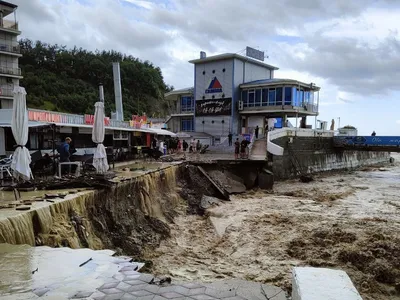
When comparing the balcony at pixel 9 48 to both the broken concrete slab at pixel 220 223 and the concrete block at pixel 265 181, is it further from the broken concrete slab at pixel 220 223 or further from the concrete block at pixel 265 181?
the broken concrete slab at pixel 220 223

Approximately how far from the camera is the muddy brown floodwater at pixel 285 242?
840 centimetres

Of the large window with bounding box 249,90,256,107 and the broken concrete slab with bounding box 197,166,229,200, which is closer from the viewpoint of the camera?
the broken concrete slab with bounding box 197,166,229,200

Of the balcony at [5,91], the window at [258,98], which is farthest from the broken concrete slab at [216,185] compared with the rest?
the balcony at [5,91]

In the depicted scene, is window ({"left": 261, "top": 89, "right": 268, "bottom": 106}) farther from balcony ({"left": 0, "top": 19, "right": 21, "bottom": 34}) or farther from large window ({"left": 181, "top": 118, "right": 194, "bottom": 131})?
balcony ({"left": 0, "top": 19, "right": 21, "bottom": 34})

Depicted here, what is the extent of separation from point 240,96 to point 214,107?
325 cm

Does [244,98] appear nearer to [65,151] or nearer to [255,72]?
[255,72]

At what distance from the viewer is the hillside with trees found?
5988 centimetres

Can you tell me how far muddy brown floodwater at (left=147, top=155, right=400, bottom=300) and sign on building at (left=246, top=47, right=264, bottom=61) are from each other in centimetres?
2448

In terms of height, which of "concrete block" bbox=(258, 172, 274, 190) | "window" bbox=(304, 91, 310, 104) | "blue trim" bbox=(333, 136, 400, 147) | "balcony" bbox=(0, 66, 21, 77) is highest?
"balcony" bbox=(0, 66, 21, 77)

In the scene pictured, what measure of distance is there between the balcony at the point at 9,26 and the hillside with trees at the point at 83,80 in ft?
44.7

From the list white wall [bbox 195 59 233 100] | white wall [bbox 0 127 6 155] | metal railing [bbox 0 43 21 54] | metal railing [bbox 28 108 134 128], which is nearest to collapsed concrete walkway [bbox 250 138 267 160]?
white wall [bbox 195 59 233 100]

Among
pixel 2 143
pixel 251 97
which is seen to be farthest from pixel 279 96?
pixel 2 143

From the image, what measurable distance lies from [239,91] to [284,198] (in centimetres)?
2041

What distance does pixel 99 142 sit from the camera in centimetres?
1285
